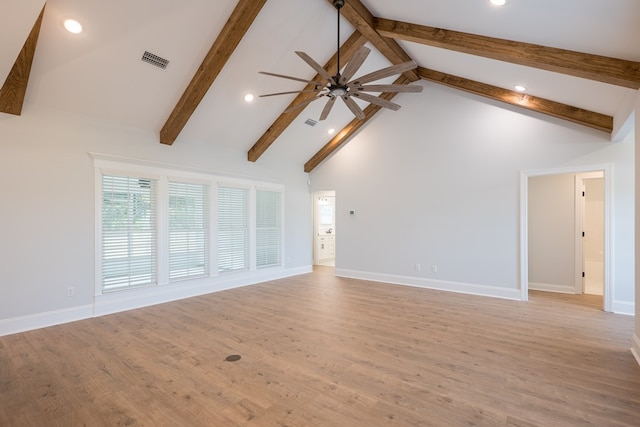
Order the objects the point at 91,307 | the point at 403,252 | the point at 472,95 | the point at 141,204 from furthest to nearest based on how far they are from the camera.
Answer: the point at 403,252
the point at 472,95
the point at 141,204
the point at 91,307

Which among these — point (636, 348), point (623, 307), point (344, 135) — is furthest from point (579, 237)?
point (344, 135)

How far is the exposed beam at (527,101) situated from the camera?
454cm

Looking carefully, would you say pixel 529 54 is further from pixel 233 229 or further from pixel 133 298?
pixel 133 298

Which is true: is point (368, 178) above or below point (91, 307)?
above

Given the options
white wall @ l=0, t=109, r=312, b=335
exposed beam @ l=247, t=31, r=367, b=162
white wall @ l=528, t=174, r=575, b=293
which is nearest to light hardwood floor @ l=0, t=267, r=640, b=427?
white wall @ l=0, t=109, r=312, b=335

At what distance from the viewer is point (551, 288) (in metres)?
6.02

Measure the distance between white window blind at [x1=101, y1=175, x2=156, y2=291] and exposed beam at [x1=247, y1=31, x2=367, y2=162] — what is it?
A: 2.23 m

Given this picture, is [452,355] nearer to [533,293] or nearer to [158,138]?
[533,293]

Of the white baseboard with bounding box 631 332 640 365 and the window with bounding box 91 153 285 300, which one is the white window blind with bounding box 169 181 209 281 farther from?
the white baseboard with bounding box 631 332 640 365

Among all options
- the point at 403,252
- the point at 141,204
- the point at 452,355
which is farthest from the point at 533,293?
the point at 141,204

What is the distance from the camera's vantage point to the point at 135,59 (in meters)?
3.94

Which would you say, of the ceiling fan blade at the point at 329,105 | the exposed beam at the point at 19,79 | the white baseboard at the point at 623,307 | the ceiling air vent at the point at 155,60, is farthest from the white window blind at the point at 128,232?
the white baseboard at the point at 623,307

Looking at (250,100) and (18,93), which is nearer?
(18,93)

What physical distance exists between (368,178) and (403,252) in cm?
190
